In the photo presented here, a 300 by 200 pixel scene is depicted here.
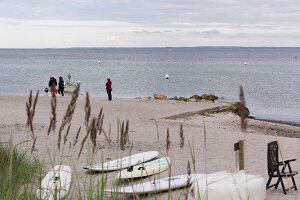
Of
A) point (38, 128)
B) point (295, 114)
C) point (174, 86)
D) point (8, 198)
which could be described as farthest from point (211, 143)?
point (174, 86)

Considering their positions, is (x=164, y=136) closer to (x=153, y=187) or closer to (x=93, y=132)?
(x=153, y=187)

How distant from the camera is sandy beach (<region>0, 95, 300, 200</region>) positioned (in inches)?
472

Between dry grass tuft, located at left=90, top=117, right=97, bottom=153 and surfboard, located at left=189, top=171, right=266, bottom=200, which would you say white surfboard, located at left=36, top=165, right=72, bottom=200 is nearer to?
dry grass tuft, located at left=90, top=117, right=97, bottom=153

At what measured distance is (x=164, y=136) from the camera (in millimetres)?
17172

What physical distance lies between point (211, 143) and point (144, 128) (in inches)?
118

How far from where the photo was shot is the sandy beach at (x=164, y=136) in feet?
39.3

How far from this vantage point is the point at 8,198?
3309 mm

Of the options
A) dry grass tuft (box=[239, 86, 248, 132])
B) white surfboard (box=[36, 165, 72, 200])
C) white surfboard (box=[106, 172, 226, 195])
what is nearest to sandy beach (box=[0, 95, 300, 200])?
white surfboard (box=[106, 172, 226, 195])

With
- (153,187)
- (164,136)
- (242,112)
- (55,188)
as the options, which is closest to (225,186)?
(153,187)

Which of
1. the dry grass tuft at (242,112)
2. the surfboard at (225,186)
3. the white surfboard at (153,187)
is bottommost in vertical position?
the surfboard at (225,186)

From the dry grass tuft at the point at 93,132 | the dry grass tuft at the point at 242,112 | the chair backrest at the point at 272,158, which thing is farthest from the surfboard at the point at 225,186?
the dry grass tuft at the point at 242,112

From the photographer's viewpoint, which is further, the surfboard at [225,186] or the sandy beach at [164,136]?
the sandy beach at [164,136]

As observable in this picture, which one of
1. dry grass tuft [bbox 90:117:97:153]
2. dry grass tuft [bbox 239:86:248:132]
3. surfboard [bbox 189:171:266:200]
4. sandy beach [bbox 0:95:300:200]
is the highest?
dry grass tuft [bbox 239:86:248:132]

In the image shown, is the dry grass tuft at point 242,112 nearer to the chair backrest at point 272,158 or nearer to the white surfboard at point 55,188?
the white surfboard at point 55,188
